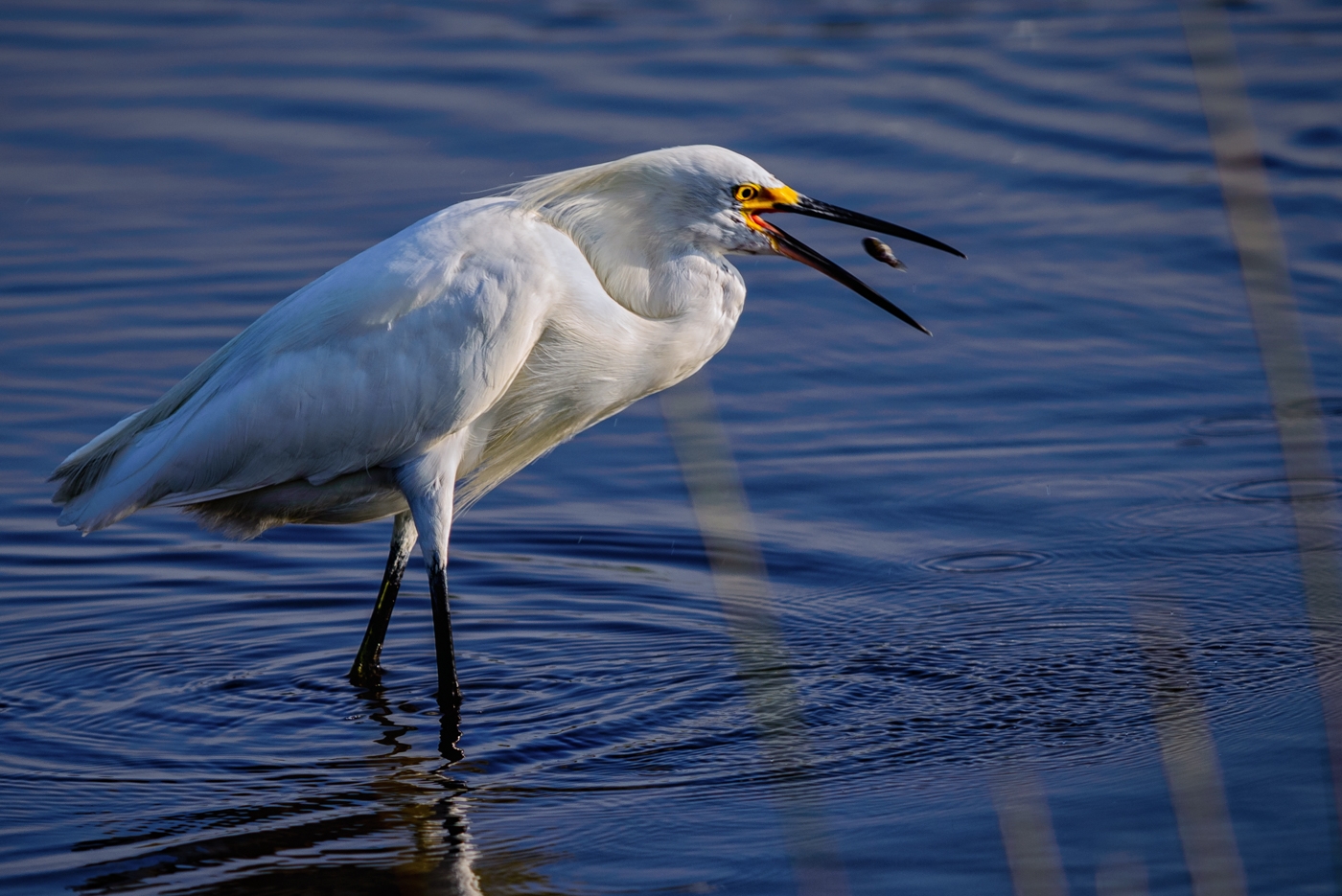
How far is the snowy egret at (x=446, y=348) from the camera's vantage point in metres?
5.34

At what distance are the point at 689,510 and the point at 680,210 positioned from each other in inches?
80.0

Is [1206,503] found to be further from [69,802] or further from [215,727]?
[69,802]

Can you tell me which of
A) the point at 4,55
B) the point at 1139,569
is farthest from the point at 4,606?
the point at 4,55

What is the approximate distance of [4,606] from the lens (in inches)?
246

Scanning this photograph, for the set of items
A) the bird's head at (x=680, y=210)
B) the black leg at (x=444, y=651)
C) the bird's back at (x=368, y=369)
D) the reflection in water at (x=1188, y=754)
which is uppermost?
the bird's head at (x=680, y=210)

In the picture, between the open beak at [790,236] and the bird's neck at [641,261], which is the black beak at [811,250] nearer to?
the open beak at [790,236]

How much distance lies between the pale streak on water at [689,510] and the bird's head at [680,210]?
4.32 feet

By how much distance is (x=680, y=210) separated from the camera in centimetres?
548

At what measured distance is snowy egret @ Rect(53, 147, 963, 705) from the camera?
5.34 m

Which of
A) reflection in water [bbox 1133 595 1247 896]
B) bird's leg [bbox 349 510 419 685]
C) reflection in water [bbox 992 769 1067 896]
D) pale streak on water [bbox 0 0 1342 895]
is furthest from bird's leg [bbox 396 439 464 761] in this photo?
reflection in water [bbox 1133 595 1247 896]

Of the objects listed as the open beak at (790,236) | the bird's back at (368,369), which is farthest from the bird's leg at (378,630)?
the open beak at (790,236)

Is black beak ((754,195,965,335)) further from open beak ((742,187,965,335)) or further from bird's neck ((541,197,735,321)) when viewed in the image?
bird's neck ((541,197,735,321))

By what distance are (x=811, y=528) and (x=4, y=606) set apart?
3.02 metres

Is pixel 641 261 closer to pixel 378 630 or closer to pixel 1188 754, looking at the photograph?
pixel 378 630
